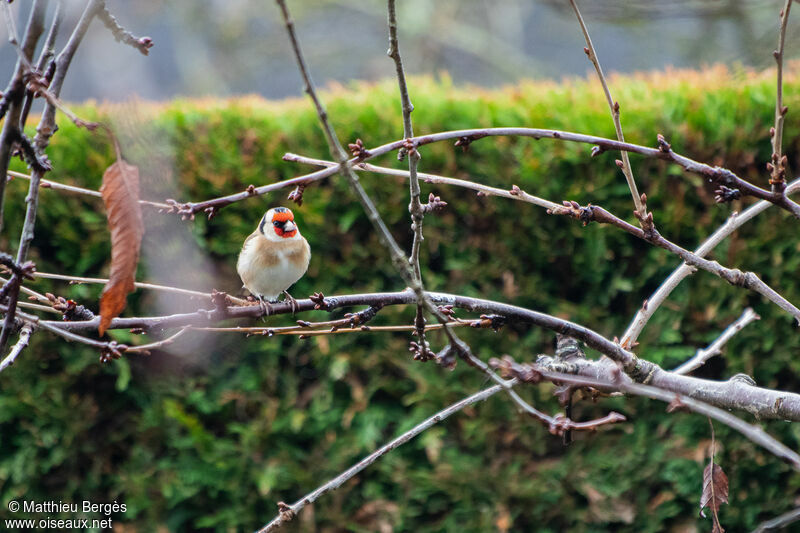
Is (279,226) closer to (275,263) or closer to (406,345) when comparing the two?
(275,263)

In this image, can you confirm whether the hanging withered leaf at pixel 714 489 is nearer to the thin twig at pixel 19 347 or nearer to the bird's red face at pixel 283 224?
the thin twig at pixel 19 347

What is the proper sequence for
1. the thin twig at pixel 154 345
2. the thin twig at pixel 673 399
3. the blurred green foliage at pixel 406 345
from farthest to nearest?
the blurred green foliage at pixel 406 345
the thin twig at pixel 154 345
the thin twig at pixel 673 399

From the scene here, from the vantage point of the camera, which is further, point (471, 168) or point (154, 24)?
point (154, 24)

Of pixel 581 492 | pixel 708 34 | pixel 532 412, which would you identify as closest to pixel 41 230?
pixel 581 492

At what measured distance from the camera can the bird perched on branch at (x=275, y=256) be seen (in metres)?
2.99

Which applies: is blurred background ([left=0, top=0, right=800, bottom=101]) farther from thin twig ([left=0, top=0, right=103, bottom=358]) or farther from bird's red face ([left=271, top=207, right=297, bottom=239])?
thin twig ([left=0, top=0, right=103, bottom=358])

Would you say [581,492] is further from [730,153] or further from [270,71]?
[270,71]

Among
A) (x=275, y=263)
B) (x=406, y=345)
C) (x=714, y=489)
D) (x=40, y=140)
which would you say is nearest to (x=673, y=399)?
(x=714, y=489)

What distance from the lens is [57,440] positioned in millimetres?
4047

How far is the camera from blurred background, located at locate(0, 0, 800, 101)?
11258mm

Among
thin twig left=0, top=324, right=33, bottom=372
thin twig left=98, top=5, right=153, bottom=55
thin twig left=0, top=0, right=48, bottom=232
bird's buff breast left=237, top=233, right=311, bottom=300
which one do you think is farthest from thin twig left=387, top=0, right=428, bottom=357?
bird's buff breast left=237, top=233, right=311, bottom=300

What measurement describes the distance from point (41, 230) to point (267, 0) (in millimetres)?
9086

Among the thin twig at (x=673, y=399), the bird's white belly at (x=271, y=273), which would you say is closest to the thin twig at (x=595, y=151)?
the thin twig at (x=673, y=399)

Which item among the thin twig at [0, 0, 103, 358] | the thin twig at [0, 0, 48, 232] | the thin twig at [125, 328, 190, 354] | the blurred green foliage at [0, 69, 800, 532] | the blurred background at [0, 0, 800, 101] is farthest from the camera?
the blurred background at [0, 0, 800, 101]
